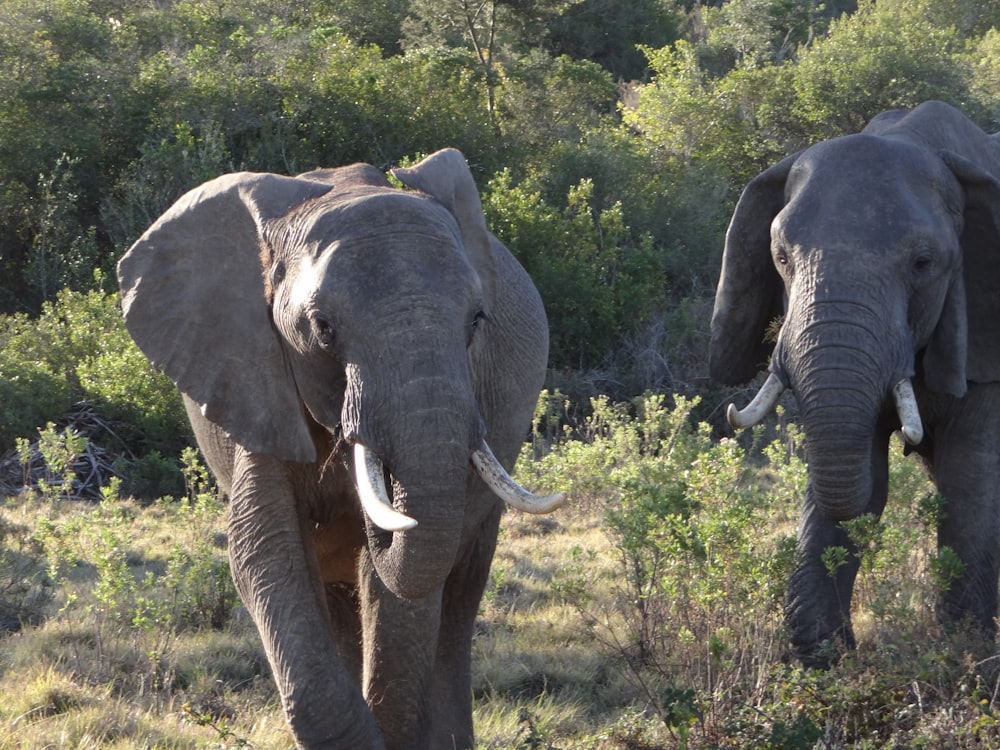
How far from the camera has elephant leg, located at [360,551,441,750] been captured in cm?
405

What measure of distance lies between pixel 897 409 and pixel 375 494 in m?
2.16

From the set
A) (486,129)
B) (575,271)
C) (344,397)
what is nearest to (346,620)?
(344,397)

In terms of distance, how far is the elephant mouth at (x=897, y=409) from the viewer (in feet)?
15.5

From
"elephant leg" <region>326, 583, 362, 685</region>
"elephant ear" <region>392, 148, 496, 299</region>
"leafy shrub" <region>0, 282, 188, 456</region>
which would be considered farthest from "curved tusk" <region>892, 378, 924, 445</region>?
"leafy shrub" <region>0, 282, 188, 456</region>

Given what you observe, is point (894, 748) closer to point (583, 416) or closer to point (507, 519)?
point (507, 519)

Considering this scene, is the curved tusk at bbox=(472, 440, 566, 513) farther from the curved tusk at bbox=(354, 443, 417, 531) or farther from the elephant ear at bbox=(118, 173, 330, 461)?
the elephant ear at bbox=(118, 173, 330, 461)

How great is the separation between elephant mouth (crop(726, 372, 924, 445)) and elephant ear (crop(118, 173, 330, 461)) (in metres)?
1.59

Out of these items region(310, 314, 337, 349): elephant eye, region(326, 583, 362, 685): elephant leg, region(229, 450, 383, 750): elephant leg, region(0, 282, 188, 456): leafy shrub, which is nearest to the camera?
region(310, 314, 337, 349): elephant eye

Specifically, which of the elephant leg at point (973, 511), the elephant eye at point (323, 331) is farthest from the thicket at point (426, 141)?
the elephant eye at point (323, 331)

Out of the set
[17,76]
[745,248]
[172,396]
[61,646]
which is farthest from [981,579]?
[17,76]

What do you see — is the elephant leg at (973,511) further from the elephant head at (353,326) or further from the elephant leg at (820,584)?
the elephant head at (353,326)

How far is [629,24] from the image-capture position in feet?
83.7

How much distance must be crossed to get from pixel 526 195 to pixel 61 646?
7.55 metres

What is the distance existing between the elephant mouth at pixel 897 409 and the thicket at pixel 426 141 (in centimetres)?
601
